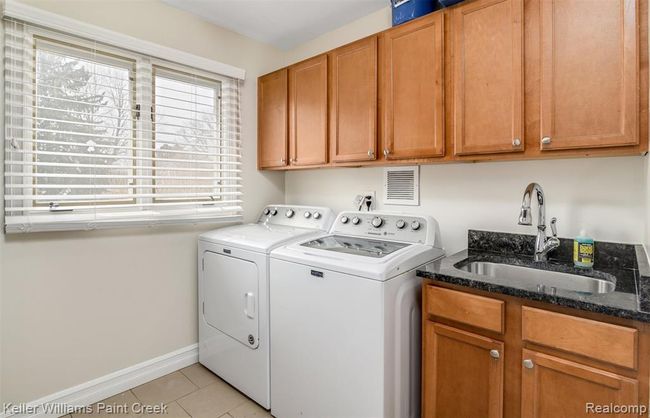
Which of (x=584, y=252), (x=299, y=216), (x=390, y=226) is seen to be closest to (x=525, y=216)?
(x=584, y=252)

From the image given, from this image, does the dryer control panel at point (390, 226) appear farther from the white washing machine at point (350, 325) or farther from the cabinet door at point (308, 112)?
the cabinet door at point (308, 112)

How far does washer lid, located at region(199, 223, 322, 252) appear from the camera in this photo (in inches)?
77.1

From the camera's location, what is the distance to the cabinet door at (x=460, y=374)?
1312 mm

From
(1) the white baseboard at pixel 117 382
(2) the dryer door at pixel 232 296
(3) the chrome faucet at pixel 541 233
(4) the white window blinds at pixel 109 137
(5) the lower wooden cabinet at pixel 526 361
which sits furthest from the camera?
(2) the dryer door at pixel 232 296

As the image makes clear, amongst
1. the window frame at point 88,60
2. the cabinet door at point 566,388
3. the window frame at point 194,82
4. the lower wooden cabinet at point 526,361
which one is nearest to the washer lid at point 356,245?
the lower wooden cabinet at point 526,361

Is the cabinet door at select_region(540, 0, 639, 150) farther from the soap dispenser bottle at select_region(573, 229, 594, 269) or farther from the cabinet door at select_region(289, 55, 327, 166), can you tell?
the cabinet door at select_region(289, 55, 327, 166)

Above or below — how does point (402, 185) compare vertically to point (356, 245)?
above

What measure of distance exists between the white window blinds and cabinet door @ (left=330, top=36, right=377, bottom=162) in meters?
0.89

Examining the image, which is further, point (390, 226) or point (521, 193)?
point (390, 226)

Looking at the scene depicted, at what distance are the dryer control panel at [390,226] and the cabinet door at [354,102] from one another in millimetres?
382

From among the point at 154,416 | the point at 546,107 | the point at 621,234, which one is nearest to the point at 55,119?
the point at 154,416

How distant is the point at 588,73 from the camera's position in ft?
4.33

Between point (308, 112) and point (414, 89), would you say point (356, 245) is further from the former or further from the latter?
point (308, 112)

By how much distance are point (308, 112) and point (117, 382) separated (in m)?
2.17
